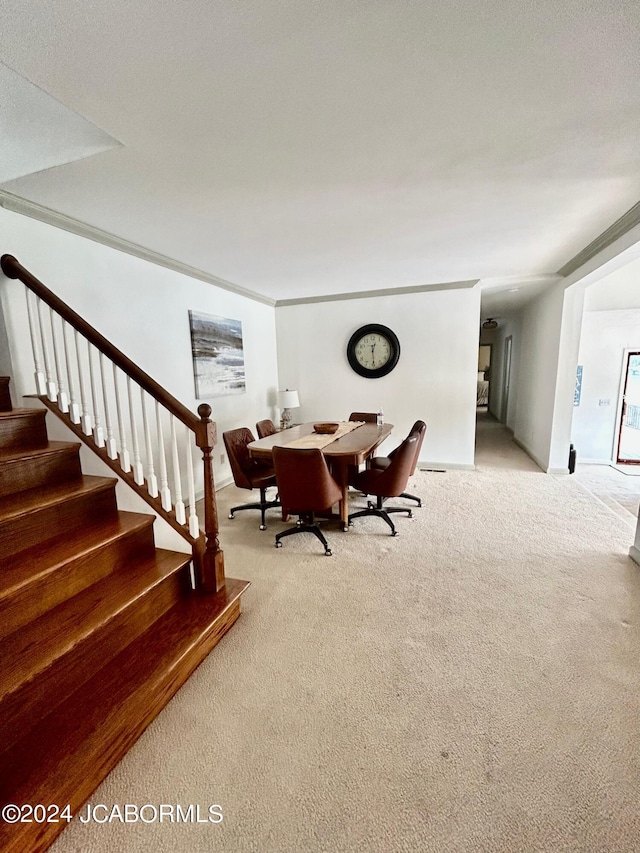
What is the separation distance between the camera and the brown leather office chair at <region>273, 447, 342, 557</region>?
8.02ft

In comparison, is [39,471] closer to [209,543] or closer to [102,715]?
[209,543]

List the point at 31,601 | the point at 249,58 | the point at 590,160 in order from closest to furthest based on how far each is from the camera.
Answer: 1. the point at 249,58
2. the point at 31,601
3. the point at 590,160

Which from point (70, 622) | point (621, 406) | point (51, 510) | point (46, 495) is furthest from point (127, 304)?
point (621, 406)

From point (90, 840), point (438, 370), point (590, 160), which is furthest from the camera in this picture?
point (438, 370)

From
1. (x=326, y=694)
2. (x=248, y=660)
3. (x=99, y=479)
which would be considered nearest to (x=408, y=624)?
(x=326, y=694)

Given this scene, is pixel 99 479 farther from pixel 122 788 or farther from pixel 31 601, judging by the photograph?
pixel 122 788

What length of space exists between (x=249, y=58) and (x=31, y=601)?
7.23 feet

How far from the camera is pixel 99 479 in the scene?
198 cm

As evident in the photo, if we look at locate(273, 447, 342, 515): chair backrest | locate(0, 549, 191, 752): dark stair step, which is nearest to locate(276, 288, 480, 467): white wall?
locate(273, 447, 342, 515): chair backrest

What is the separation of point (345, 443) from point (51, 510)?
206cm

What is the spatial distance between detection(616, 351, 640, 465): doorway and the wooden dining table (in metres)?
3.99

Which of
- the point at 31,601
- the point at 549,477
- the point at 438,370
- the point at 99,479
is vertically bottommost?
the point at 549,477

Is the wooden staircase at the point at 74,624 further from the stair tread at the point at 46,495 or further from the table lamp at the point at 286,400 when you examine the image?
the table lamp at the point at 286,400

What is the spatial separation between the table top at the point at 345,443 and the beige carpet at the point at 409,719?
0.80 metres
